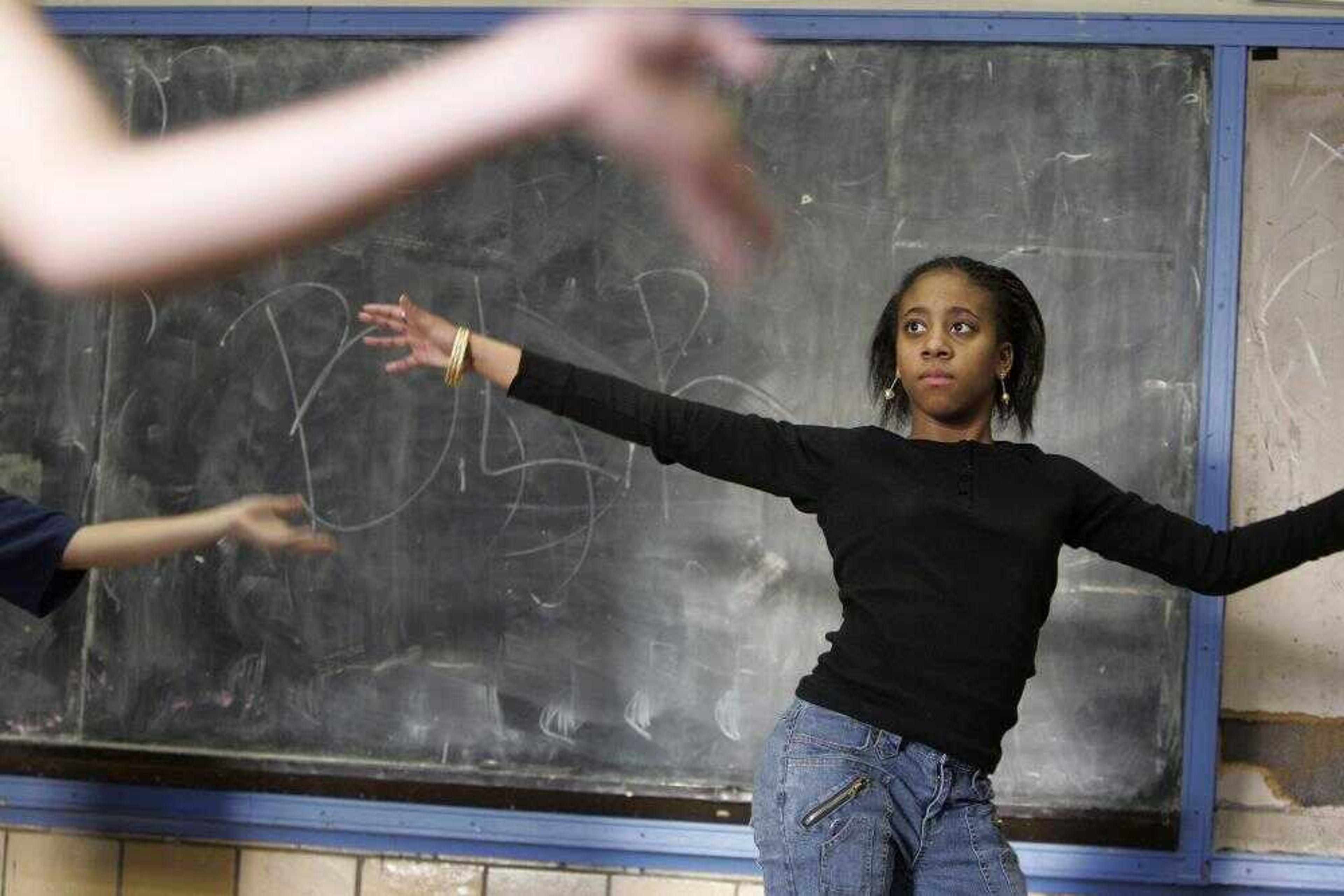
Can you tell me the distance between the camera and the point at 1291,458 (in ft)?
9.56

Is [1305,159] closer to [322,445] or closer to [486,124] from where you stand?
[322,445]

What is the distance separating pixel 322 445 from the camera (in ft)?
10.4

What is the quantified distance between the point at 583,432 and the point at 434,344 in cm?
125

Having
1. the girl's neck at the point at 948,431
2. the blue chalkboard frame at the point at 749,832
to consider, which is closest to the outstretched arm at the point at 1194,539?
the girl's neck at the point at 948,431

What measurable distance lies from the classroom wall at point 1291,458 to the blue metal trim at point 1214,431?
0.04 m

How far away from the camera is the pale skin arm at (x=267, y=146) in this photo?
362 mm

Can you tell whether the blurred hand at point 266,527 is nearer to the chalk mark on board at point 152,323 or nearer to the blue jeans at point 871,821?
the blue jeans at point 871,821

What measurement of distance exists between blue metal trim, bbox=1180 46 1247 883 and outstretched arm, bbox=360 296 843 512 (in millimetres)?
1103

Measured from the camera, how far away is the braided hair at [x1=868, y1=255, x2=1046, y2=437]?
89.2 inches

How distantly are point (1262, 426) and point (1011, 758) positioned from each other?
32.1 inches

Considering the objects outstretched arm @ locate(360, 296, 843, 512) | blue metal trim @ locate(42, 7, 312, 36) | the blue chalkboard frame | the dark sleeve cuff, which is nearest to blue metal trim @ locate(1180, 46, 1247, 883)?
the blue chalkboard frame

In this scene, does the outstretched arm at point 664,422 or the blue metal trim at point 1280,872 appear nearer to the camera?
the outstretched arm at point 664,422

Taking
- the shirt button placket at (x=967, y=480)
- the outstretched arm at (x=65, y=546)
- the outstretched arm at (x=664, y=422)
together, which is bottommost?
the outstretched arm at (x=65, y=546)

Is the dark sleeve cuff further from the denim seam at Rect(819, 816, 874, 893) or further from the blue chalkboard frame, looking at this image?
the blue chalkboard frame
